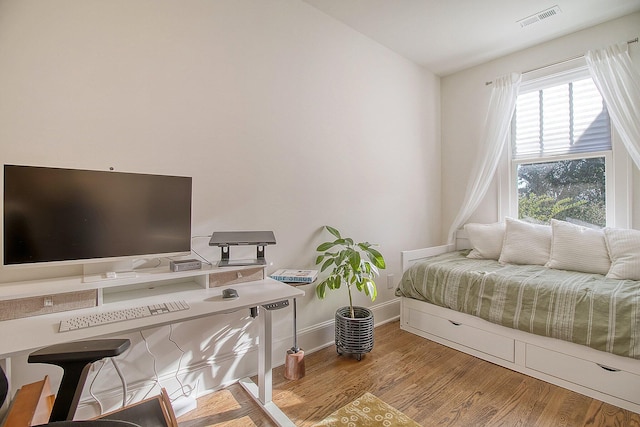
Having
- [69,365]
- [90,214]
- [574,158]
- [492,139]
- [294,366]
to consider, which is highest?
[492,139]

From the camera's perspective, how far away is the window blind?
269 cm

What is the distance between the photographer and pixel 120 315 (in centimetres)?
128

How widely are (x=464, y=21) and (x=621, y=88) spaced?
132cm

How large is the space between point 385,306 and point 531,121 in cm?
234

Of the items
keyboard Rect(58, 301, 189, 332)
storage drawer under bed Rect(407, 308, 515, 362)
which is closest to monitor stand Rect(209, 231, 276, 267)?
keyboard Rect(58, 301, 189, 332)

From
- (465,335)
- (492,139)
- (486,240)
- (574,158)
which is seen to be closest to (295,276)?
(465,335)

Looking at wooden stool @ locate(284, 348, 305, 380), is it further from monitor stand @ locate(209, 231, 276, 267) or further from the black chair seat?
the black chair seat

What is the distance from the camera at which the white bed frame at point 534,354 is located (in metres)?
1.76

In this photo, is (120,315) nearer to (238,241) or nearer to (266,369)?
(238,241)

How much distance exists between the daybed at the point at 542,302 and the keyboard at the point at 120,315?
6.62 feet

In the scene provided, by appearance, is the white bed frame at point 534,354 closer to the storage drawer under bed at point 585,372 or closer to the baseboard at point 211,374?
the storage drawer under bed at point 585,372

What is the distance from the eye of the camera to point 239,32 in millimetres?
2068

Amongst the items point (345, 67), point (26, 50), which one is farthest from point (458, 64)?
point (26, 50)

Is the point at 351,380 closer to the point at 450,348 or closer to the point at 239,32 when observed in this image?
the point at 450,348
